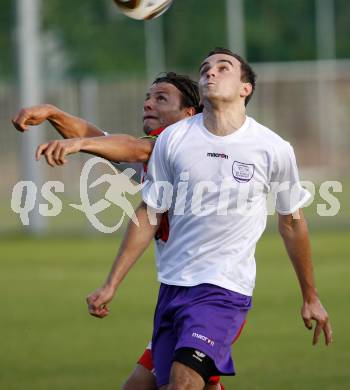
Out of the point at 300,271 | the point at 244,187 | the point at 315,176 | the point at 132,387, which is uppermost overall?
the point at 244,187

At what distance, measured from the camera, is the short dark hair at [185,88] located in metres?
6.66

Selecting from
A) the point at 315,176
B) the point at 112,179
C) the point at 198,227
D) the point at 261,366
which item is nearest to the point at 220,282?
the point at 198,227

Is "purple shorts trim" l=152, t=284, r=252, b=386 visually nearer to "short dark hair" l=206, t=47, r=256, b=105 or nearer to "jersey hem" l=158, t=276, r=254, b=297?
"jersey hem" l=158, t=276, r=254, b=297

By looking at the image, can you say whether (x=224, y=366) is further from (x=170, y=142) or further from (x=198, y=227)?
(x=170, y=142)

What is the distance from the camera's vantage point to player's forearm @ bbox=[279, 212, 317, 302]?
614 cm

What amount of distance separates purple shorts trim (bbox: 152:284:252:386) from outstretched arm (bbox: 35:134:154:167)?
70 centimetres

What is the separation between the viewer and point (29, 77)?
69.6 feet

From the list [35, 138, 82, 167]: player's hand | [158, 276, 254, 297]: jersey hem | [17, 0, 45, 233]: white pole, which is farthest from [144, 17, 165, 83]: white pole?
[35, 138, 82, 167]: player's hand

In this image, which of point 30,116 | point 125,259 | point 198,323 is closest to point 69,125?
point 30,116

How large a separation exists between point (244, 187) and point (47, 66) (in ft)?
108

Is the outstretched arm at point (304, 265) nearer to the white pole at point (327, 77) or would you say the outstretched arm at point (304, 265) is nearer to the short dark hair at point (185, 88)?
the short dark hair at point (185, 88)

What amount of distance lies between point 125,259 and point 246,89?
3.55ft

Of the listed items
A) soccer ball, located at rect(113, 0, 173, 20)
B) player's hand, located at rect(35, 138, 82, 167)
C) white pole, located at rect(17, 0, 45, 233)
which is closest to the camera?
player's hand, located at rect(35, 138, 82, 167)

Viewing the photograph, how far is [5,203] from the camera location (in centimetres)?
2623
